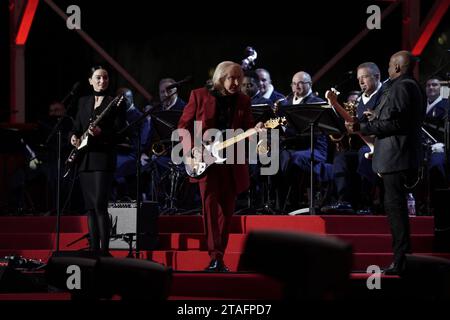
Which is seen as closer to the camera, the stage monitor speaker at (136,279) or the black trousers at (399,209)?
the stage monitor speaker at (136,279)

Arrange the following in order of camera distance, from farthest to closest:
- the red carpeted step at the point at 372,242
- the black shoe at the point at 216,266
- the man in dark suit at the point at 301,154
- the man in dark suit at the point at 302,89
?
the man in dark suit at the point at 302,89
the man in dark suit at the point at 301,154
the red carpeted step at the point at 372,242
the black shoe at the point at 216,266

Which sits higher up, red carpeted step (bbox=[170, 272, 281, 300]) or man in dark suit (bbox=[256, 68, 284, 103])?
man in dark suit (bbox=[256, 68, 284, 103])

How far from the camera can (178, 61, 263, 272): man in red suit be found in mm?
6922

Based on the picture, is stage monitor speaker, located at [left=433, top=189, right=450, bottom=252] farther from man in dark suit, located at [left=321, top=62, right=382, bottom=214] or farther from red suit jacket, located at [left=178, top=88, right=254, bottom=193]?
red suit jacket, located at [left=178, top=88, right=254, bottom=193]

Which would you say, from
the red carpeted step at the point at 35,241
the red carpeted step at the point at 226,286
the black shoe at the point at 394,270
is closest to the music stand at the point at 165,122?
the red carpeted step at the point at 35,241

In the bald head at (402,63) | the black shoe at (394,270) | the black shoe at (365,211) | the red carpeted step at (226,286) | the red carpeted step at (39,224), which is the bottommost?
the red carpeted step at (226,286)

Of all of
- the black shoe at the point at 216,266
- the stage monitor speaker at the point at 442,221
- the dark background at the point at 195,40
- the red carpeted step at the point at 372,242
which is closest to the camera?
the black shoe at the point at 216,266

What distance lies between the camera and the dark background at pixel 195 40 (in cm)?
1327

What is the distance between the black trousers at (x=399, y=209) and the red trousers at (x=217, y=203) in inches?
50.9

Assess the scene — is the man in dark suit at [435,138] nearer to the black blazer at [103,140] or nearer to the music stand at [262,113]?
the music stand at [262,113]

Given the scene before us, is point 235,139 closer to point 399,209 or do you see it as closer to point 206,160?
point 206,160

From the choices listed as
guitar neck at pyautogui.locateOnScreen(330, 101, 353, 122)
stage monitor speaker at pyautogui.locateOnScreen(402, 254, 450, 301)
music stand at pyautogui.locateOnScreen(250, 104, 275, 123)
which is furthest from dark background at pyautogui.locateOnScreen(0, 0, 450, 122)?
stage monitor speaker at pyautogui.locateOnScreen(402, 254, 450, 301)

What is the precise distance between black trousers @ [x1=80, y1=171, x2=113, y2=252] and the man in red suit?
2.75 feet

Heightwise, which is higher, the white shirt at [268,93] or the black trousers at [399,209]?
the white shirt at [268,93]
